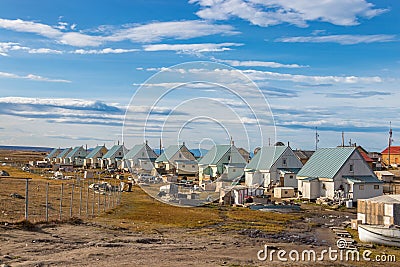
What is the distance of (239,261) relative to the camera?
15.2 m

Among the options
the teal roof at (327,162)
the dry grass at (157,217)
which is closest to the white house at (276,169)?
the teal roof at (327,162)

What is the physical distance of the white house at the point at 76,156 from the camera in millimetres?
107625

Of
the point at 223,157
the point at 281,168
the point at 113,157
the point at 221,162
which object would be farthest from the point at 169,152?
the point at 113,157

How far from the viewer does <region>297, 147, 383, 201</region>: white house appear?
131 feet

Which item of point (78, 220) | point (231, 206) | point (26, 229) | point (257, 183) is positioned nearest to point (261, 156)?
point (257, 183)

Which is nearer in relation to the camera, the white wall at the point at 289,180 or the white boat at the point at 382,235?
the white boat at the point at 382,235

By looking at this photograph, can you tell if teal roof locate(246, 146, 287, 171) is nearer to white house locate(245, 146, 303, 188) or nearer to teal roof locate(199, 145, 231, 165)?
white house locate(245, 146, 303, 188)

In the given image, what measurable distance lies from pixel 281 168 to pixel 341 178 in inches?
475

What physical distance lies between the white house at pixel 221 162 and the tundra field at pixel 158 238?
92.8 feet

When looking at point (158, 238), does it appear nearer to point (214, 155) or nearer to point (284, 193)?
point (284, 193)

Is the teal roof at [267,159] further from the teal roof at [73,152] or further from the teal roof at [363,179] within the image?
the teal roof at [73,152]

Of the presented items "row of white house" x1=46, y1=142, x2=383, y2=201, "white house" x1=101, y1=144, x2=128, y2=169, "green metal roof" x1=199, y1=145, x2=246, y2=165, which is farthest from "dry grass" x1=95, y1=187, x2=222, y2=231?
"white house" x1=101, y1=144, x2=128, y2=169

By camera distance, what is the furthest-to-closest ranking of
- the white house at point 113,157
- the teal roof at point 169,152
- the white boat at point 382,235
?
the white house at point 113,157
the teal roof at point 169,152
the white boat at point 382,235

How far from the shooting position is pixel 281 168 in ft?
172
